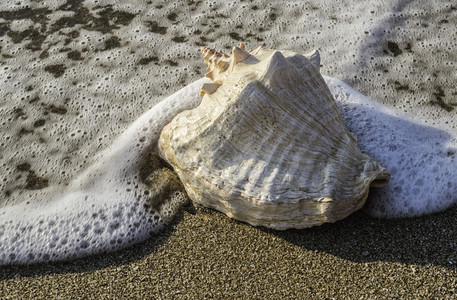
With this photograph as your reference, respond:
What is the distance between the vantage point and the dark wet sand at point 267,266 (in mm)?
2209

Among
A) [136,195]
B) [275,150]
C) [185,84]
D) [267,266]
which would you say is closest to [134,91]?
[185,84]

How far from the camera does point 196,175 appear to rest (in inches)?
96.3

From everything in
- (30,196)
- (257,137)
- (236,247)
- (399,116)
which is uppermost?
(257,137)

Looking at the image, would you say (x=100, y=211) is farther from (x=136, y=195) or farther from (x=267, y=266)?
(x=267, y=266)

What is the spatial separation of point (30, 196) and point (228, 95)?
1.58 m

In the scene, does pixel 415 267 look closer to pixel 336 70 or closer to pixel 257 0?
pixel 336 70

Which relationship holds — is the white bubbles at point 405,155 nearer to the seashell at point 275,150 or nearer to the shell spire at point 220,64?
the seashell at point 275,150

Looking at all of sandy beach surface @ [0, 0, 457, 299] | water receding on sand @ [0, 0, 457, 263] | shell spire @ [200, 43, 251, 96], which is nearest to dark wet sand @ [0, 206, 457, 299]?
sandy beach surface @ [0, 0, 457, 299]

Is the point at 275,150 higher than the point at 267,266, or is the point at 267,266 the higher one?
the point at 275,150

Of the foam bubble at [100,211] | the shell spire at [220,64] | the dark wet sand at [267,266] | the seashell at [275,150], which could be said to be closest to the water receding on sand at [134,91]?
the foam bubble at [100,211]

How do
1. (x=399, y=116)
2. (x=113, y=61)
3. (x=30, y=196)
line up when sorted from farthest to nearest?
(x=113, y=61), (x=399, y=116), (x=30, y=196)

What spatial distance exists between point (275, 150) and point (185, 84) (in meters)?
1.57

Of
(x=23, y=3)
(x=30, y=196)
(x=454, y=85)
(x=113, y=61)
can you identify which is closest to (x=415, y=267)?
(x=454, y=85)

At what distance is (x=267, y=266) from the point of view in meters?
2.32
